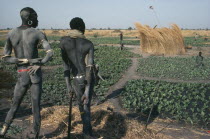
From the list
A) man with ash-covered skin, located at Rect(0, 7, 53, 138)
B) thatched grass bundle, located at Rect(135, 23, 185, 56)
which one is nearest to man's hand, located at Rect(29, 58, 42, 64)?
man with ash-covered skin, located at Rect(0, 7, 53, 138)

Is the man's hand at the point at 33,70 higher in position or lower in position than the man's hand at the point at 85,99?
higher

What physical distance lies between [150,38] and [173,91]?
555 inches

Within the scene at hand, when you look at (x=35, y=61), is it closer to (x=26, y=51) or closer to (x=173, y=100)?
(x=26, y=51)

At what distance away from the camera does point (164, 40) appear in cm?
2095

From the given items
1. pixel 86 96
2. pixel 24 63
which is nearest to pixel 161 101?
pixel 86 96

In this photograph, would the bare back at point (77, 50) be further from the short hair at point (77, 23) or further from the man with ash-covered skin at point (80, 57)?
the short hair at point (77, 23)

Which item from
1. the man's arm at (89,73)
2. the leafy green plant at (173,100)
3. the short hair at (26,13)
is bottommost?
the leafy green plant at (173,100)

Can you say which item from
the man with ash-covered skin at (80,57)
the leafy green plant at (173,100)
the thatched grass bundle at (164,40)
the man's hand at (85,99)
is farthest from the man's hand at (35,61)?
the thatched grass bundle at (164,40)

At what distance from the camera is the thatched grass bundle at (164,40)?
21.0 meters

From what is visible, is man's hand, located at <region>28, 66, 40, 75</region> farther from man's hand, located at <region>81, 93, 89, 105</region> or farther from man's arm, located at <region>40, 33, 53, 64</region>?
man's hand, located at <region>81, 93, 89, 105</region>

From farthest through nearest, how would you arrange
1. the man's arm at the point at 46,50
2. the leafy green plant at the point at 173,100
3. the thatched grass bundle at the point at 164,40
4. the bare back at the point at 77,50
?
the thatched grass bundle at the point at 164,40, the leafy green plant at the point at 173,100, the bare back at the point at 77,50, the man's arm at the point at 46,50

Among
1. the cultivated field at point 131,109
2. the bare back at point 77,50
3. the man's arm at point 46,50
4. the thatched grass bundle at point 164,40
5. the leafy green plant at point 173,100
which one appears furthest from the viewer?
the thatched grass bundle at point 164,40

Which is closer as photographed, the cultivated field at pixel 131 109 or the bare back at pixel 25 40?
the bare back at pixel 25 40

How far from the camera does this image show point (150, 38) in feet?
71.3
